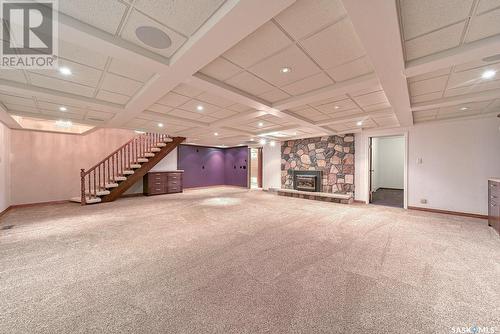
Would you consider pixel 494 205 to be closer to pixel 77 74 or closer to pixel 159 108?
pixel 159 108

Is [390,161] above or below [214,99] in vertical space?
below

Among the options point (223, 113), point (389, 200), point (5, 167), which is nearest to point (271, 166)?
point (389, 200)

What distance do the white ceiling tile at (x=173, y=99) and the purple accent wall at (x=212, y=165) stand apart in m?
6.06

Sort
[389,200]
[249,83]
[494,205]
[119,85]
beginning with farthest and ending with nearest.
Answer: [389,200] < [494,205] < [119,85] < [249,83]

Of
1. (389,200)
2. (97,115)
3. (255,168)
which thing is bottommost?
(389,200)

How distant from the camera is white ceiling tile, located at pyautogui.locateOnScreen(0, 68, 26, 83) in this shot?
8.28 ft

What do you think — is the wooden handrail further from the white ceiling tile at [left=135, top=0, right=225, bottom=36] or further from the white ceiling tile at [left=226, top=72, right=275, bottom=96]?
the white ceiling tile at [left=135, top=0, right=225, bottom=36]

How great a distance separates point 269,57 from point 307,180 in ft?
20.8

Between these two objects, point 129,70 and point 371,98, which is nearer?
point 129,70

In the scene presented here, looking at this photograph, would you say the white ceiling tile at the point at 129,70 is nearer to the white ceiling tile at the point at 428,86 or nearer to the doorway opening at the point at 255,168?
the white ceiling tile at the point at 428,86

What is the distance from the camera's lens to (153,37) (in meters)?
1.91

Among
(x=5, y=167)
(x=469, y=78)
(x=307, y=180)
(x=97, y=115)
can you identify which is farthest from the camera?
(x=307, y=180)

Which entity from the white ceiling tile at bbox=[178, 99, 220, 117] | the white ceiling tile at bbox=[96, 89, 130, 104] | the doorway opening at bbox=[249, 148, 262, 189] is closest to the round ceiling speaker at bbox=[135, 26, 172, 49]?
the white ceiling tile at bbox=[178, 99, 220, 117]

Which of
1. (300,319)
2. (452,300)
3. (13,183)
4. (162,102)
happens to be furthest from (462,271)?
(13,183)
